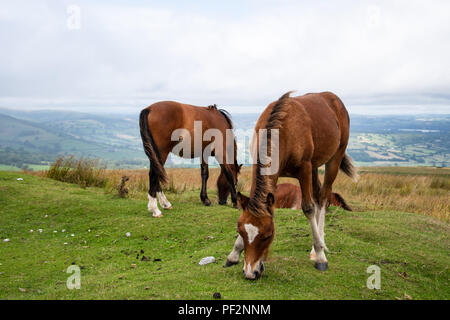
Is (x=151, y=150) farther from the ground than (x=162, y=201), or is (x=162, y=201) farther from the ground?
(x=151, y=150)

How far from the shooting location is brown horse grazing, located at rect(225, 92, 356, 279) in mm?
4105

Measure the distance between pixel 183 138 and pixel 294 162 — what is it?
486 centimetres

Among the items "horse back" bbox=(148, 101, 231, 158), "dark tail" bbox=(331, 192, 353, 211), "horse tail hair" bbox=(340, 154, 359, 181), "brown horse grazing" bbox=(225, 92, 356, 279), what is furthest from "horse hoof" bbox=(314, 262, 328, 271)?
"dark tail" bbox=(331, 192, 353, 211)

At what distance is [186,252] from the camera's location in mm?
6512

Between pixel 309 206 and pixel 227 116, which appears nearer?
pixel 309 206

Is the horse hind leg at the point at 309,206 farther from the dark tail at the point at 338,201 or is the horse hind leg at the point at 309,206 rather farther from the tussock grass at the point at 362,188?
the tussock grass at the point at 362,188

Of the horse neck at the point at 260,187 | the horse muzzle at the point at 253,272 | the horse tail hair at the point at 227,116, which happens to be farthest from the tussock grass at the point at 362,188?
the horse muzzle at the point at 253,272

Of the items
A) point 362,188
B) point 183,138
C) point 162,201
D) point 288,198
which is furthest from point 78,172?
point 362,188

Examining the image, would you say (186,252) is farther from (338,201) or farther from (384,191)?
(384,191)

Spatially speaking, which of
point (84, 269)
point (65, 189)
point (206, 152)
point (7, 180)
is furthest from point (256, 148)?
point (7, 180)

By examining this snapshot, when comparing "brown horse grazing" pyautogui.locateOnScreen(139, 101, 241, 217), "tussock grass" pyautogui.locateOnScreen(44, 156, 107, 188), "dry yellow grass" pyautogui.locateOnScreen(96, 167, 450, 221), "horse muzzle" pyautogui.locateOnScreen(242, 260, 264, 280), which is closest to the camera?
"horse muzzle" pyautogui.locateOnScreen(242, 260, 264, 280)

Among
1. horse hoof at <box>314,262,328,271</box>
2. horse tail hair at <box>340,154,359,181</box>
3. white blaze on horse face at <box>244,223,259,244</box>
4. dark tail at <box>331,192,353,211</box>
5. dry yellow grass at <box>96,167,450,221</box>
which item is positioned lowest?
dry yellow grass at <box>96,167,450,221</box>

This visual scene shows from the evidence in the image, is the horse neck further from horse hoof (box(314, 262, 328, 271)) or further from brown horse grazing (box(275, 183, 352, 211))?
brown horse grazing (box(275, 183, 352, 211))
